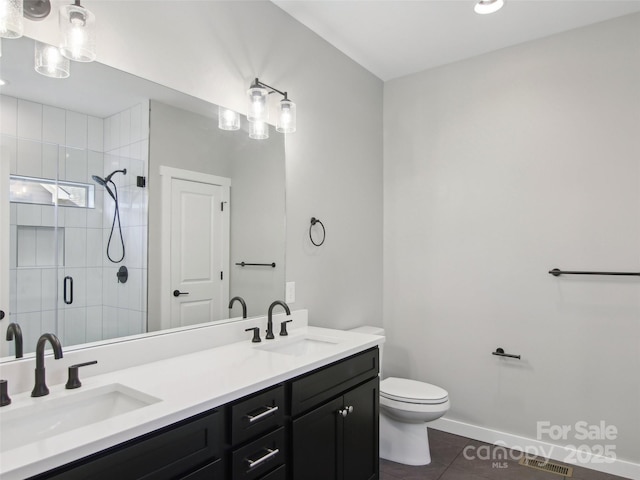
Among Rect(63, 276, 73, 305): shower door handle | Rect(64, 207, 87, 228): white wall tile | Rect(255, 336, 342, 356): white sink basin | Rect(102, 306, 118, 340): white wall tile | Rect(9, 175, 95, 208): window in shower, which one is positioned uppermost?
Rect(9, 175, 95, 208): window in shower

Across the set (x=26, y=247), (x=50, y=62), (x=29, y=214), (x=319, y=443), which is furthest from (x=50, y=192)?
(x=319, y=443)

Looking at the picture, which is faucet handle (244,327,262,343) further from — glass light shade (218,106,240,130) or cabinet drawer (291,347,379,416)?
glass light shade (218,106,240,130)

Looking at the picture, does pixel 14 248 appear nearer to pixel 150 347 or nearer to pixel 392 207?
pixel 150 347

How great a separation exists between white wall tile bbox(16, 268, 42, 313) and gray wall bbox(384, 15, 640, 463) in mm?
2501

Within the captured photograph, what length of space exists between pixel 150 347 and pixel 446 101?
2.66 m

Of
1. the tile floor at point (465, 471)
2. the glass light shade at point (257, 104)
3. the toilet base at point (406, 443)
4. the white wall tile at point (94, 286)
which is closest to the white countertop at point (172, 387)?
the white wall tile at point (94, 286)

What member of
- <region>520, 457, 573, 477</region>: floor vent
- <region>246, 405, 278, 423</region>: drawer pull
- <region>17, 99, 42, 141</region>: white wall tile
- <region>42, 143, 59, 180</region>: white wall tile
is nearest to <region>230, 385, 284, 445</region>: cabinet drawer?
<region>246, 405, 278, 423</region>: drawer pull

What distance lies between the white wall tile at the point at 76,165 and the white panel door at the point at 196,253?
369 mm

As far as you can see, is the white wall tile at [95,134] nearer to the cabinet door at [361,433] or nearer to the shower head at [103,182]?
the shower head at [103,182]

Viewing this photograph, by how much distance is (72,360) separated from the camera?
4.55 ft

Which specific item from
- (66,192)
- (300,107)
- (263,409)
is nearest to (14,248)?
(66,192)

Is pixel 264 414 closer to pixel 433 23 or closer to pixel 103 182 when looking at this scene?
pixel 103 182

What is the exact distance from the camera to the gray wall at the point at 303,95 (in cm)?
168

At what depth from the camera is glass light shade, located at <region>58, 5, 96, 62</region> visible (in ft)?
4.35
